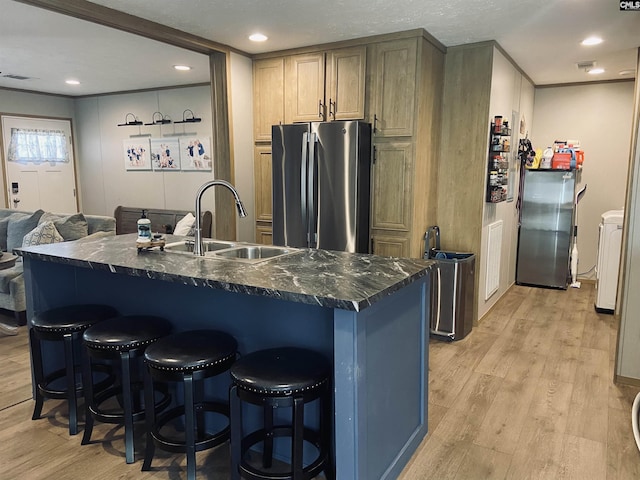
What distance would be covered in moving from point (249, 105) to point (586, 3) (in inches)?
108

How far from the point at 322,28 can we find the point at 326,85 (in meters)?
0.55

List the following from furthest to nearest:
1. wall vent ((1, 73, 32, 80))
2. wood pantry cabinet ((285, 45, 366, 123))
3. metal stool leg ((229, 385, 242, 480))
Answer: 1. wall vent ((1, 73, 32, 80))
2. wood pantry cabinet ((285, 45, 366, 123))
3. metal stool leg ((229, 385, 242, 480))

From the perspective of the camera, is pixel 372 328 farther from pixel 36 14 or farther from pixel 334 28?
pixel 36 14

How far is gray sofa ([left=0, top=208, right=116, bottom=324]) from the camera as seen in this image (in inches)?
166

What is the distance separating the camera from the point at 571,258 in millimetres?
5742

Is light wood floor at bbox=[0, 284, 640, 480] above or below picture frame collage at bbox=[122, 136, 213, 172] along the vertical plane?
below

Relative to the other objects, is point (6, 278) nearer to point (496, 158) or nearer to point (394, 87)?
point (394, 87)

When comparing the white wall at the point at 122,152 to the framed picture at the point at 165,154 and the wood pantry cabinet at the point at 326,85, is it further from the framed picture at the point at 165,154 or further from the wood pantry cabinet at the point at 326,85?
the wood pantry cabinet at the point at 326,85

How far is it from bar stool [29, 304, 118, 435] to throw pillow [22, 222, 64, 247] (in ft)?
6.99

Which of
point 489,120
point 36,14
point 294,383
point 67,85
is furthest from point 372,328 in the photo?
point 67,85

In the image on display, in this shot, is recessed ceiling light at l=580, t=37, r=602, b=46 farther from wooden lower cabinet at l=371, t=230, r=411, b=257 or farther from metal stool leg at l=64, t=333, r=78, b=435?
metal stool leg at l=64, t=333, r=78, b=435

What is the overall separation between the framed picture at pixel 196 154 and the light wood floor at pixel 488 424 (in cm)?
304

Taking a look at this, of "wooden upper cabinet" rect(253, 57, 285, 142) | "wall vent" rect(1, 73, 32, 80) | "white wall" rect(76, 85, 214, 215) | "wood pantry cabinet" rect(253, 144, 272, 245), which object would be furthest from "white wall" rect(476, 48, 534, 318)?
"wall vent" rect(1, 73, 32, 80)

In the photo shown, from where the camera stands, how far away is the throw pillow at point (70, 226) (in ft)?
16.1
